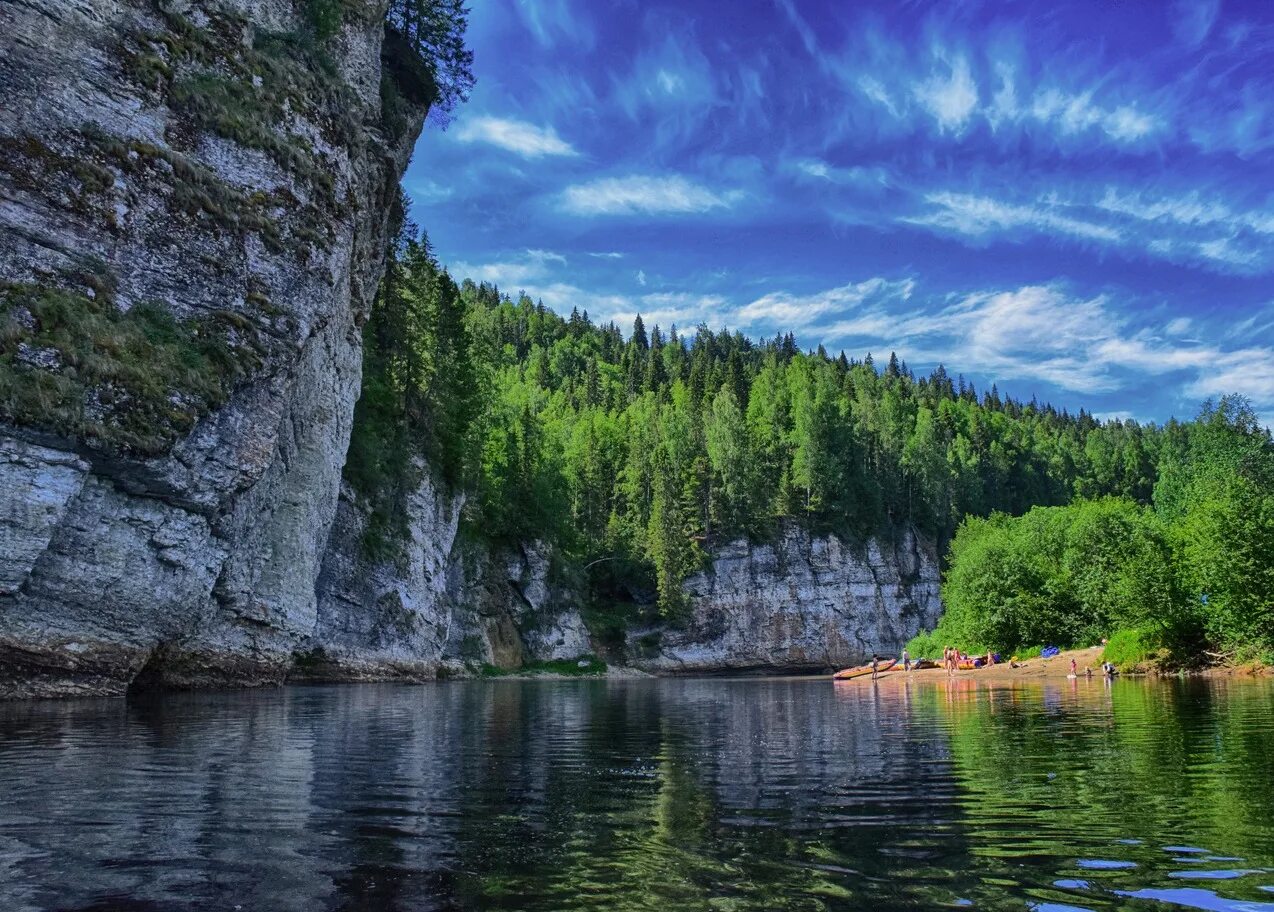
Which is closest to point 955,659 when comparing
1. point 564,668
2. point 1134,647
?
point 1134,647

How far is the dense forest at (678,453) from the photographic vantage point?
56500 millimetres

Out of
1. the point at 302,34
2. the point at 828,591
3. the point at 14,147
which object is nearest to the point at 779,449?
the point at 828,591

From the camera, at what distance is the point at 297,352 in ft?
97.3

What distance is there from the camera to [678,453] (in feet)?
350

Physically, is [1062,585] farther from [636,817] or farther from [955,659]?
[636,817]

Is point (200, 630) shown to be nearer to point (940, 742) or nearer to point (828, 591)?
point (940, 742)

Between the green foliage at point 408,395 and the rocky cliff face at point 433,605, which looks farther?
the green foliage at point 408,395

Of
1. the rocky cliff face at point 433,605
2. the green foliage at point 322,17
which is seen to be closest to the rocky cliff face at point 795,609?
the rocky cliff face at point 433,605

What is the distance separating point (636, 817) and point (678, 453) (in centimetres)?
9773

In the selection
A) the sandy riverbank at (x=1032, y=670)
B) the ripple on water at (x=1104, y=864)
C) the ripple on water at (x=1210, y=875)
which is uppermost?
the ripple on water at (x=1210, y=875)

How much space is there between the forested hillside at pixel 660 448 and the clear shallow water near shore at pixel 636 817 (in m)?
35.7

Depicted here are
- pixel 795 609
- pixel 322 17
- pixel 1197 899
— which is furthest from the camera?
pixel 795 609

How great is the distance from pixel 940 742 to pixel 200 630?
25.2 metres

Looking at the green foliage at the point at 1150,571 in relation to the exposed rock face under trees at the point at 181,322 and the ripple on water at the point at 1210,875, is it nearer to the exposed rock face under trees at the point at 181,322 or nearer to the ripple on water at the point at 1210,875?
the ripple on water at the point at 1210,875
